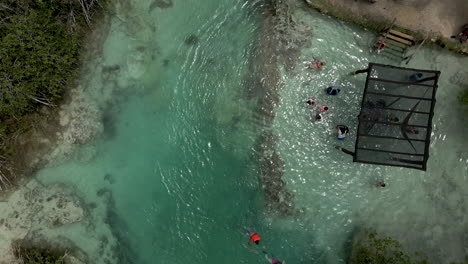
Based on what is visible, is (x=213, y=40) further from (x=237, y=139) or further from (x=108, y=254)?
(x=108, y=254)

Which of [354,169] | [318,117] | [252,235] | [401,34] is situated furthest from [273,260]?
[401,34]

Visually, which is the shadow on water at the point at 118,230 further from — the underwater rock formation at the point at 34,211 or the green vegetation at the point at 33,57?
the green vegetation at the point at 33,57

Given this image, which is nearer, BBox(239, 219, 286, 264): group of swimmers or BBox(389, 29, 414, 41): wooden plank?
BBox(239, 219, 286, 264): group of swimmers

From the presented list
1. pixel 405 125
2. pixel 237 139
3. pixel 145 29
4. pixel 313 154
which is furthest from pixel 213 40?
pixel 405 125

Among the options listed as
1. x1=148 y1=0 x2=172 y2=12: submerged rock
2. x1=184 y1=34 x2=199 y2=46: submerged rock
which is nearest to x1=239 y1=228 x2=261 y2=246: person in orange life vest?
x1=184 y1=34 x2=199 y2=46: submerged rock

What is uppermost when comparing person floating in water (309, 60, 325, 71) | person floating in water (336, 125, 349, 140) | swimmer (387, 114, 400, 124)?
person floating in water (309, 60, 325, 71)

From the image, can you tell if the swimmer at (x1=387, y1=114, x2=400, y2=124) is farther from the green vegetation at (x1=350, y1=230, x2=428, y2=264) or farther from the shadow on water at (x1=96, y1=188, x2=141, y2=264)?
the shadow on water at (x1=96, y1=188, x2=141, y2=264)

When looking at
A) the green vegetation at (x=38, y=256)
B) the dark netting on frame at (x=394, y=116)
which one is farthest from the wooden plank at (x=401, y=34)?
the green vegetation at (x=38, y=256)
